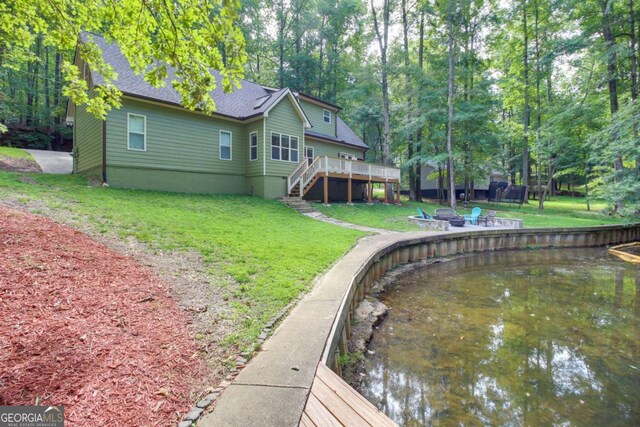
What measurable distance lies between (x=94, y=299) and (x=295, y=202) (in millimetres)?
12099

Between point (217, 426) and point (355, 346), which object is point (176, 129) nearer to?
point (355, 346)

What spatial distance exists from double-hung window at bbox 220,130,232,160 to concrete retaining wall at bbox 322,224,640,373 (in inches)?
412

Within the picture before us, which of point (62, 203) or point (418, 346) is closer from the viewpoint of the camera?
point (418, 346)

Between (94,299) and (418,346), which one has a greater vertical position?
(94,299)

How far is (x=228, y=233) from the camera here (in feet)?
27.2

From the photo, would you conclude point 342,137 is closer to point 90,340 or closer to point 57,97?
point 90,340

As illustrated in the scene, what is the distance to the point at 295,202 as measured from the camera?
15.6 m

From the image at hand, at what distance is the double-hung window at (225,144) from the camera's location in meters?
16.1

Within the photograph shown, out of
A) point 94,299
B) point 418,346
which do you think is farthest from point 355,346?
point 94,299

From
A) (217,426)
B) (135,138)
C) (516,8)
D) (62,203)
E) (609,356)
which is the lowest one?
(609,356)

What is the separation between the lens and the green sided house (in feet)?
42.5

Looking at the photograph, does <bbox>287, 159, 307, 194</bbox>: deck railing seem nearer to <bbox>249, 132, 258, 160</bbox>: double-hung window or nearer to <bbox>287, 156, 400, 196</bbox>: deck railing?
<bbox>287, 156, 400, 196</bbox>: deck railing

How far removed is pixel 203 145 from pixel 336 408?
14990 millimetres

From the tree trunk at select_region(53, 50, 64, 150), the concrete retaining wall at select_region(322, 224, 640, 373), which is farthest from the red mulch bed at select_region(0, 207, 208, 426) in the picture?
the tree trunk at select_region(53, 50, 64, 150)
